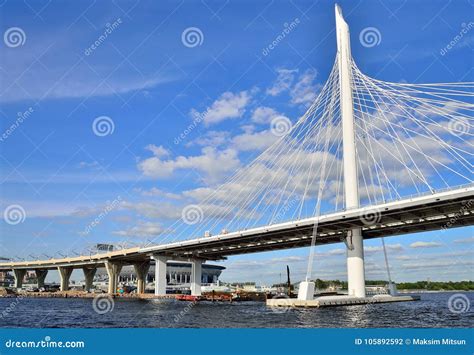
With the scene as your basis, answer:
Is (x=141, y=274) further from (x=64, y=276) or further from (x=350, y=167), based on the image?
(x=350, y=167)

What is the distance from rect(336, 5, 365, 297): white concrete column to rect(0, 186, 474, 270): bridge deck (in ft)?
7.73

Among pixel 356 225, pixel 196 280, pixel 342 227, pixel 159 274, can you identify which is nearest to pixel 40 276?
pixel 159 274

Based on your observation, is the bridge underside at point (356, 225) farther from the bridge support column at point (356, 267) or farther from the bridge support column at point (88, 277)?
the bridge support column at point (88, 277)

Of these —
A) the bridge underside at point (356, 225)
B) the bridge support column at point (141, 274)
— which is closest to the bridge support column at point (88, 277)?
the bridge support column at point (141, 274)

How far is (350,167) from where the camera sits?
192 feet

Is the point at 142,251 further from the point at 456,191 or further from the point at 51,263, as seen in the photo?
the point at 456,191

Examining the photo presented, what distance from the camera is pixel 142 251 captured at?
312ft

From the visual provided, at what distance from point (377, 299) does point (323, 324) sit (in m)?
35.3

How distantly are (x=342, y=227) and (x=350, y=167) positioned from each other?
377 inches

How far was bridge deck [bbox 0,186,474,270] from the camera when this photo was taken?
51.4 metres

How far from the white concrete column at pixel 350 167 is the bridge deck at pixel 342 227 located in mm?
2355

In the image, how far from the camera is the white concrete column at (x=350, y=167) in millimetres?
58469

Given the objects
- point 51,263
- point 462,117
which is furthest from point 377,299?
point 51,263

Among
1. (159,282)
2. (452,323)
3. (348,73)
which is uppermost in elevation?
(348,73)
